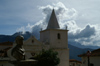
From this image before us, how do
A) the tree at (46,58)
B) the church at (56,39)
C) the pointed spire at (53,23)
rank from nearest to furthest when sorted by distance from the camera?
the tree at (46,58)
the church at (56,39)
the pointed spire at (53,23)

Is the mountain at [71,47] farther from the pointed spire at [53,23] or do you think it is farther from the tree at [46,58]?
the pointed spire at [53,23]

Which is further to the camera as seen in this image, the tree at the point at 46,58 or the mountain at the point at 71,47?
the mountain at the point at 71,47

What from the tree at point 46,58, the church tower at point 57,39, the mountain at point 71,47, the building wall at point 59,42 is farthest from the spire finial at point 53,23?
the tree at point 46,58

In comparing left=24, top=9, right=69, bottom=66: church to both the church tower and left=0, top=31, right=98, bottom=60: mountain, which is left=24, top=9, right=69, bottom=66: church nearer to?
the church tower

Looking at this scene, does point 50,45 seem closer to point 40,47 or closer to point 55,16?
point 40,47

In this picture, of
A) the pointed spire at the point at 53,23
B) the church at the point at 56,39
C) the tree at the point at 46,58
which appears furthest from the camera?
the pointed spire at the point at 53,23

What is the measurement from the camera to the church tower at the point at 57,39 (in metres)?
32.3

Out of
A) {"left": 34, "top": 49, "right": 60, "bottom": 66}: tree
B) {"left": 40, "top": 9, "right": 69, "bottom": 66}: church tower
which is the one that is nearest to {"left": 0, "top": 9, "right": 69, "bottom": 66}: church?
{"left": 40, "top": 9, "right": 69, "bottom": 66}: church tower

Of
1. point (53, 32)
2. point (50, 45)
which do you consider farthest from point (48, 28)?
point (50, 45)

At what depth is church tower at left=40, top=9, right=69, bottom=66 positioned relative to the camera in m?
32.3

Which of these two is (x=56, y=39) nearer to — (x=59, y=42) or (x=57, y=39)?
(x=57, y=39)

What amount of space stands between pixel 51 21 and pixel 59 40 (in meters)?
4.18

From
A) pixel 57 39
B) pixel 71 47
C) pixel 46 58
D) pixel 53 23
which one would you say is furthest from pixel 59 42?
pixel 71 47

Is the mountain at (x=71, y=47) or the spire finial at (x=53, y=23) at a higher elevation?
the spire finial at (x=53, y=23)
